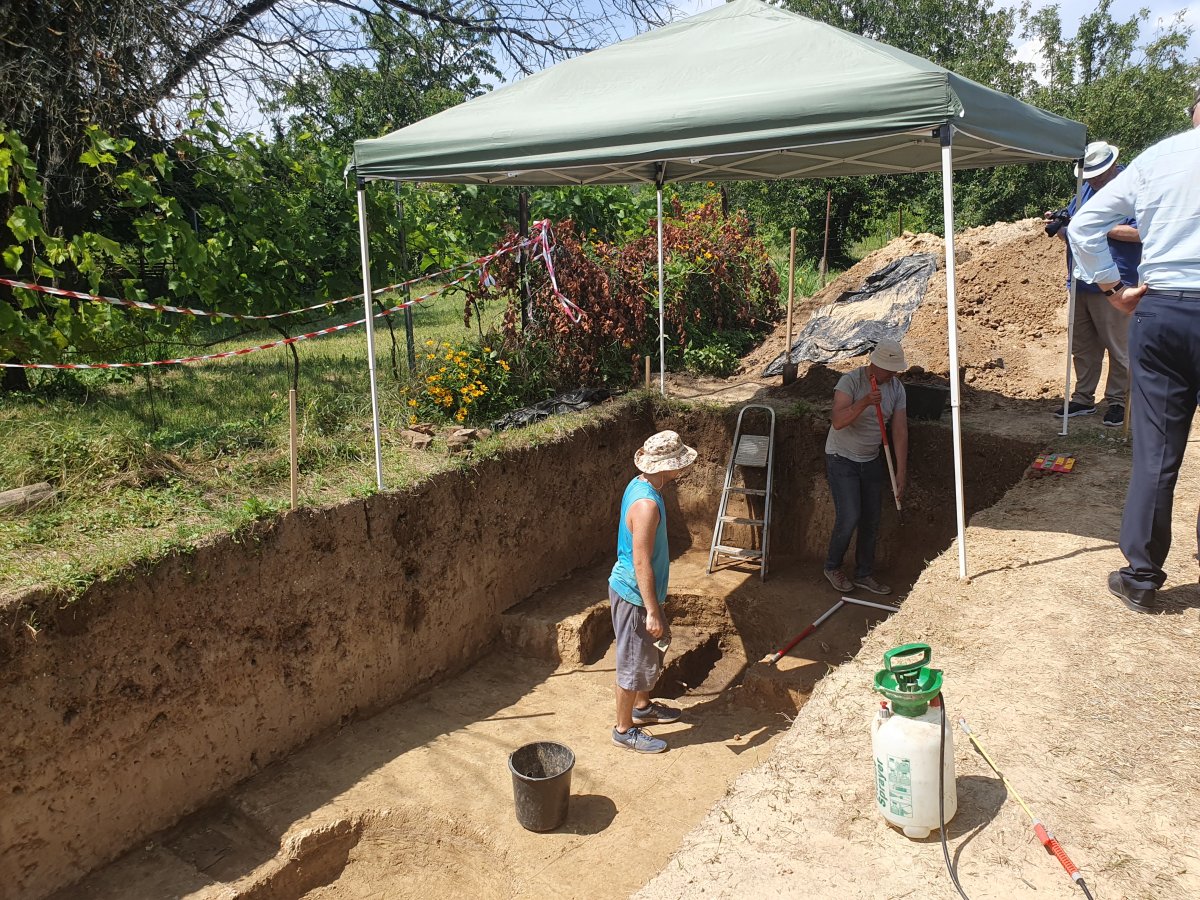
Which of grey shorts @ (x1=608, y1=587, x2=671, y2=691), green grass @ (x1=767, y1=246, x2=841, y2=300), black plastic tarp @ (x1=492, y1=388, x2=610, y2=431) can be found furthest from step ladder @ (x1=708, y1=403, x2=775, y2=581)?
green grass @ (x1=767, y1=246, x2=841, y2=300)

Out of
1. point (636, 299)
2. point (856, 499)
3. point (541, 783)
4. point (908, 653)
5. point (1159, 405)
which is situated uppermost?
point (636, 299)

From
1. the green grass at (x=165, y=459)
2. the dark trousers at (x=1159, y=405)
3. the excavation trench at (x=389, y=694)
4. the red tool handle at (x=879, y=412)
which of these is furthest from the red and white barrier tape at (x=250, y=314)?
the dark trousers at (x=1159, y=405)

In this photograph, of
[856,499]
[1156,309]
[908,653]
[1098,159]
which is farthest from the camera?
[856,499]

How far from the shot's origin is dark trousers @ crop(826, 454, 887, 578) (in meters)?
6.08

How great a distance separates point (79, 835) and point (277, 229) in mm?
4741

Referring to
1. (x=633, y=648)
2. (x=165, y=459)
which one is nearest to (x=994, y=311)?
(x=633, y=648)

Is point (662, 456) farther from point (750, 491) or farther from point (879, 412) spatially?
point (750, 491)

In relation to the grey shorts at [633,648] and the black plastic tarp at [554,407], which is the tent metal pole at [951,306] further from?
the black plastic tarp at [554,407]

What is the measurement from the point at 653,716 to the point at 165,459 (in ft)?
11.8

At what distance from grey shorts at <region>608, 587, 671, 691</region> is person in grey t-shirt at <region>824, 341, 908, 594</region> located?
6.70ft

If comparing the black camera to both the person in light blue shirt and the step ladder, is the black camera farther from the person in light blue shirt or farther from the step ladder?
the person in light blue shirt

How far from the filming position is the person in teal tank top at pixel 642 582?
4.52m

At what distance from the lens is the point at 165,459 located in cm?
547

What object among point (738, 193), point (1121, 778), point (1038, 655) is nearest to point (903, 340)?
point (1038, 655)
